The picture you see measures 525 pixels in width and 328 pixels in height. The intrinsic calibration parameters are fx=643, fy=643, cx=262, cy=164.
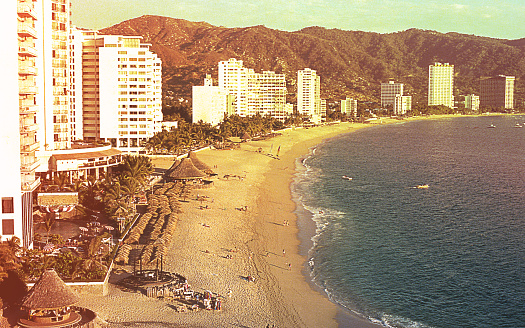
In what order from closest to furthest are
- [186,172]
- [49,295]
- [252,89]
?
[49,295] < [186,172] < [252,89]

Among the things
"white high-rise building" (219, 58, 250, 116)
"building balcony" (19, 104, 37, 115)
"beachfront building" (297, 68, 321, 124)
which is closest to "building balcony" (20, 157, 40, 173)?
"building balcony" (19, 104, 37, 115)

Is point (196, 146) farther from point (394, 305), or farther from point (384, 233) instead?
point (394, 305)

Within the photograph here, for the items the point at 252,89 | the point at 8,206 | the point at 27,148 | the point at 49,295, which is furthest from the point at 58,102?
the point at 252,89

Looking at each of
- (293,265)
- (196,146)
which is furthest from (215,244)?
(196,146)

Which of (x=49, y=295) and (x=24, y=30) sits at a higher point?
(x=24, y=30)

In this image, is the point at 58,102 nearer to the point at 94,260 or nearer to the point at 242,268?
the point at 242,268
